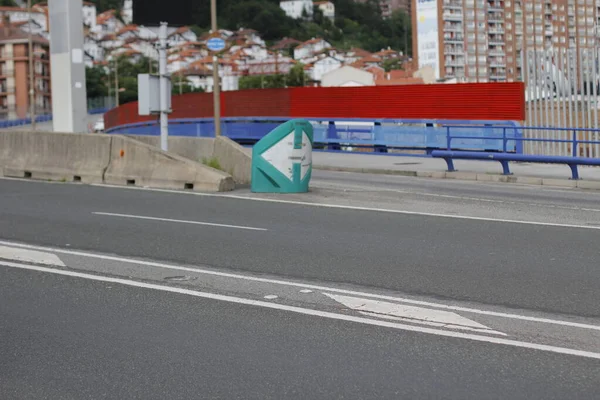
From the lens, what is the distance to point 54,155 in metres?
21.9

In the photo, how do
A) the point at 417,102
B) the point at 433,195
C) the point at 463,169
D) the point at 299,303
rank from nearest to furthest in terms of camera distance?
the point at 299,303 < the point at 433,195 < the point at 463,169 < the point at 417,102

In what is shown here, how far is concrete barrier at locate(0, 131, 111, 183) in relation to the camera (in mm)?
21125

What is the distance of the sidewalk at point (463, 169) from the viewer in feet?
73.4

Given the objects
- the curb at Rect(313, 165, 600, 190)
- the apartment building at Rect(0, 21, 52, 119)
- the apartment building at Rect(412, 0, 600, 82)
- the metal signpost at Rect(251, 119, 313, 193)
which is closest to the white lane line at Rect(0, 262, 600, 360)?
the metal signpost at Rect(251, 119, 313, 193)

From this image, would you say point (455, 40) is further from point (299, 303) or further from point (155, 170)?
point (299, 303)

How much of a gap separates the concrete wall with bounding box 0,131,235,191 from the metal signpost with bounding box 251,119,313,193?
2.72 feet

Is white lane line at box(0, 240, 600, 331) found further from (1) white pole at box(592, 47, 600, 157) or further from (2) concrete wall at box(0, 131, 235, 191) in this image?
→ (1) white pole at box(592, 47, 600, 157)

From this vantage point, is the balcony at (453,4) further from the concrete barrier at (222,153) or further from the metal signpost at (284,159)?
the metal signpost at (284,159)

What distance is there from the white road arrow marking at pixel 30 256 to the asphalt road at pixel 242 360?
235cm

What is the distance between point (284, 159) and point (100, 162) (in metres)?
4.60

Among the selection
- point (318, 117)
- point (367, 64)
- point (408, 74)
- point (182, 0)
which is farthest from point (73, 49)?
point (367, 64)

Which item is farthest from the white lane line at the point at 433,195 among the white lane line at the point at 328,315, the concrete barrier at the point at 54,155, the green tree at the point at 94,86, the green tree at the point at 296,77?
the green tree at the point at 296,77

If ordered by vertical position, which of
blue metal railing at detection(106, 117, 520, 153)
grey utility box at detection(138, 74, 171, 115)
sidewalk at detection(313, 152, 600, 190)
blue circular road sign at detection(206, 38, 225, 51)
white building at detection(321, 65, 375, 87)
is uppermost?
white building at detection(321, 65, 375, 87)

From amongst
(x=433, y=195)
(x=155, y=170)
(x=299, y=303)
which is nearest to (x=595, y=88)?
(x=433, y=195)
